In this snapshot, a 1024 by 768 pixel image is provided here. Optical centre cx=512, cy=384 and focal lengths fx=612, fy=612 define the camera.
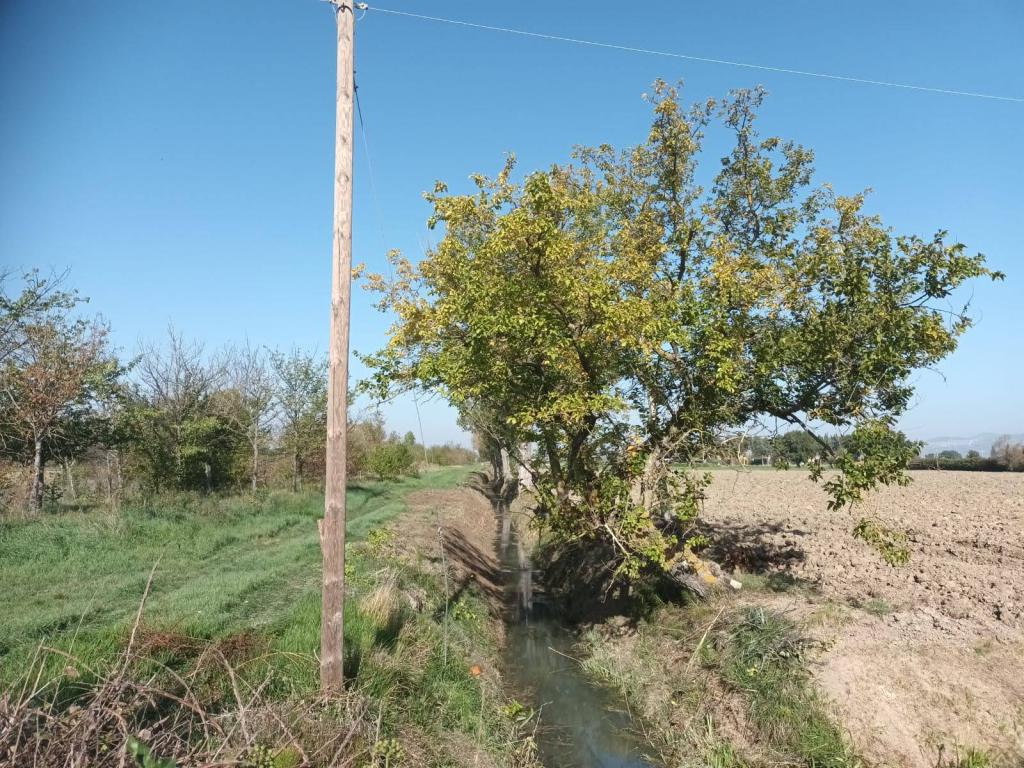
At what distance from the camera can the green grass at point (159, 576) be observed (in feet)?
25.5

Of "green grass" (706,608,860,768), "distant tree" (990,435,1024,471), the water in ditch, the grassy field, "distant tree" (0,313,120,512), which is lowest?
the water in ditch

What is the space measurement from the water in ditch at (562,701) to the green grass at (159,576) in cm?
372

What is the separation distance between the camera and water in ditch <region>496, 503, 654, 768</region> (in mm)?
8219

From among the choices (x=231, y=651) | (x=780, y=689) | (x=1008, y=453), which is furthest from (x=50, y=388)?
(x=1008, y=453)

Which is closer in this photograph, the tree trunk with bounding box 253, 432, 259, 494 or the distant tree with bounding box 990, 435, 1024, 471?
the tree trunk with bounding box 253, 432, 259, 494

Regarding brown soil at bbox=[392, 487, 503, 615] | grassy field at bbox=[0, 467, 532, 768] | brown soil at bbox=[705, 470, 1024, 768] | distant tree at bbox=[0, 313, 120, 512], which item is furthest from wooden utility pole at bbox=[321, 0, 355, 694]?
distant tree at bbox=[0, 313, 120, 512]

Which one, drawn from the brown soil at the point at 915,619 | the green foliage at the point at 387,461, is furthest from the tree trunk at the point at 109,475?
the brown soil at the point at 915,619

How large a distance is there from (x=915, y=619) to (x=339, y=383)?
28.9ft

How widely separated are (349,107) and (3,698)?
20.1 ft

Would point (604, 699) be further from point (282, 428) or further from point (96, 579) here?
point (282, 428)

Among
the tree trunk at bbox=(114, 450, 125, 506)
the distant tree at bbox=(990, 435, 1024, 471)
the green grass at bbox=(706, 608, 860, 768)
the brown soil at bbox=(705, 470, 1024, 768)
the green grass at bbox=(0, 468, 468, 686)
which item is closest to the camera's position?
the brown soil at bbox=(705, 470, 1024, 768)

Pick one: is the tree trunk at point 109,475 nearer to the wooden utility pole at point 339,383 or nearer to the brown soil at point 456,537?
the brown soil at point 456,537

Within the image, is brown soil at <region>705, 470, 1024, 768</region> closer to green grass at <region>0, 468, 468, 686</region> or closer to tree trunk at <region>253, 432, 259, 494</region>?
green grass at <region>0, 468, 468, 686</region>

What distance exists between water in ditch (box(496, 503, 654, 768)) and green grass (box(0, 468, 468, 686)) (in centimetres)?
372
